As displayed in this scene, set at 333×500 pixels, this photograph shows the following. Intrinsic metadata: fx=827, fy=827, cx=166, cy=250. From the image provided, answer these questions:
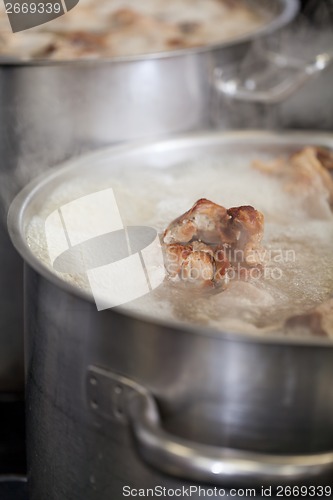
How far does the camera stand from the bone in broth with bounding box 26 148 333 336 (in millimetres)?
1008

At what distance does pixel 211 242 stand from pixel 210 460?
0.31 meters

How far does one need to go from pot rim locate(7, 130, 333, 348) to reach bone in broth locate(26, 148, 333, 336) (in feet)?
0.08

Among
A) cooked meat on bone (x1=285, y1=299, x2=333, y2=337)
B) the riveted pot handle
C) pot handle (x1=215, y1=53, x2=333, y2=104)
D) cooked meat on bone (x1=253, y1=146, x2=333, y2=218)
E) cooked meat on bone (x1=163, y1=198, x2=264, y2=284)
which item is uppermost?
pot handle (x1=215, y1=53, x2=333, y2=104)

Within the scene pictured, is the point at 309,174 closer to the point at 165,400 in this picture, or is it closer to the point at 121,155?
the point at 121,155

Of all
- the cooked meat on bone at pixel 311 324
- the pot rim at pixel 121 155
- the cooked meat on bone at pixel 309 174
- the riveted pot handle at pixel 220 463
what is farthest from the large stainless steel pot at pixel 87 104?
the riveted pot handle at pixel 220 463

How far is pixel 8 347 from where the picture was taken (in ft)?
5.83

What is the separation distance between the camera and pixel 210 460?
0.87 metres

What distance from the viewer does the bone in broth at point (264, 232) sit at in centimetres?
101

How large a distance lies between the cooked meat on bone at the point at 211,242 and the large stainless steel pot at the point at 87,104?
0.52m

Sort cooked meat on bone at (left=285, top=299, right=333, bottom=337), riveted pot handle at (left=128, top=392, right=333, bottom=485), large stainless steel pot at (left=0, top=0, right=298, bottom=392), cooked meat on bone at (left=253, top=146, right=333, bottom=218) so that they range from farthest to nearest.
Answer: large stainless steel pot at (left=0, top=0, right=298, bottom=392)
cooked meat on bone at (left=253, top=146, right=333, bottom=218)
cooked meat on bone at (left=285, top=299, right=333, bottom=337)
riveted pot handle at (left=128, top=392, right=333, bottom=485)

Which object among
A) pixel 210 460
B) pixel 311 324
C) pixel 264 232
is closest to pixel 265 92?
pixel 264 232

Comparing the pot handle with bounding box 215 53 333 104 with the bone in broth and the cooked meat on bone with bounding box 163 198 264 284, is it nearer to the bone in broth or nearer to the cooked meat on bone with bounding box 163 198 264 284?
the bone in broth

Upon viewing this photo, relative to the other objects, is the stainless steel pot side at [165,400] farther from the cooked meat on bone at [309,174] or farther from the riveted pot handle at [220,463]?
the cooked meat on bone at [309,174]

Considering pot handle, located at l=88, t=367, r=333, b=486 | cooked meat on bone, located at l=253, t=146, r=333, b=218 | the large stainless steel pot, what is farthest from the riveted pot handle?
the large stainless steel pot
